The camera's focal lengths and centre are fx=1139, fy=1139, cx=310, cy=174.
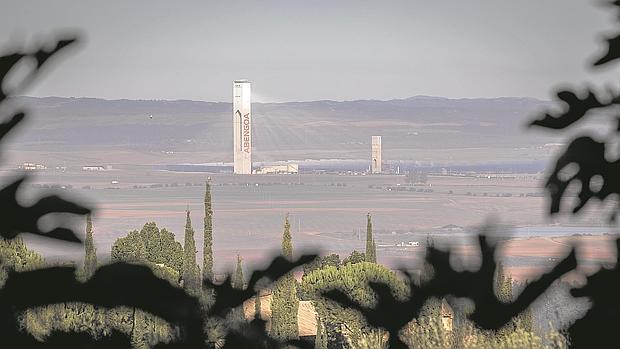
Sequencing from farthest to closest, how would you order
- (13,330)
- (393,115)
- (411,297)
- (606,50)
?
(393,115), (606,50), (411,297), (13,330)

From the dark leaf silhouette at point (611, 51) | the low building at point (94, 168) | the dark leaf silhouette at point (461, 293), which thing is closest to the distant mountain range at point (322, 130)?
the low building at point (94, 168)

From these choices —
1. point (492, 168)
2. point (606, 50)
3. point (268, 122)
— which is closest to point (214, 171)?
point (268, 122)

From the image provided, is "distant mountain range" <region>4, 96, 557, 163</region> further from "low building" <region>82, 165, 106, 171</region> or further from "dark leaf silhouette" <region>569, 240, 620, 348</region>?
"dark leaf silhouette" <region>569, 240, 620, 348</region>

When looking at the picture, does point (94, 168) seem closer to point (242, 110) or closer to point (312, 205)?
point (312, 205)

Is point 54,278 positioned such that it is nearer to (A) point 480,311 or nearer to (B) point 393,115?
(A) point 480,311

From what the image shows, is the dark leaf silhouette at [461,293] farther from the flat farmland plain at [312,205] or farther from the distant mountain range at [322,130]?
the distant mountain range at [322,130]

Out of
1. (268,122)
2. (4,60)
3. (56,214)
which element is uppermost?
(268,122)

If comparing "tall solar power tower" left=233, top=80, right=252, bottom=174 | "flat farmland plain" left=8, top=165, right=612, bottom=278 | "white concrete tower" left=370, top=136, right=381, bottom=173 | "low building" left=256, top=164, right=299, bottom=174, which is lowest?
"flat farmland plain" left=8, top=165, right=612, bottom=278

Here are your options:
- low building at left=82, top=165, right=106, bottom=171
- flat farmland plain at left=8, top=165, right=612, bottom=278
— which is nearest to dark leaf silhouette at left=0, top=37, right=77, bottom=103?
flat farmland plain at left=8, top=165, right=612, bottom=278
